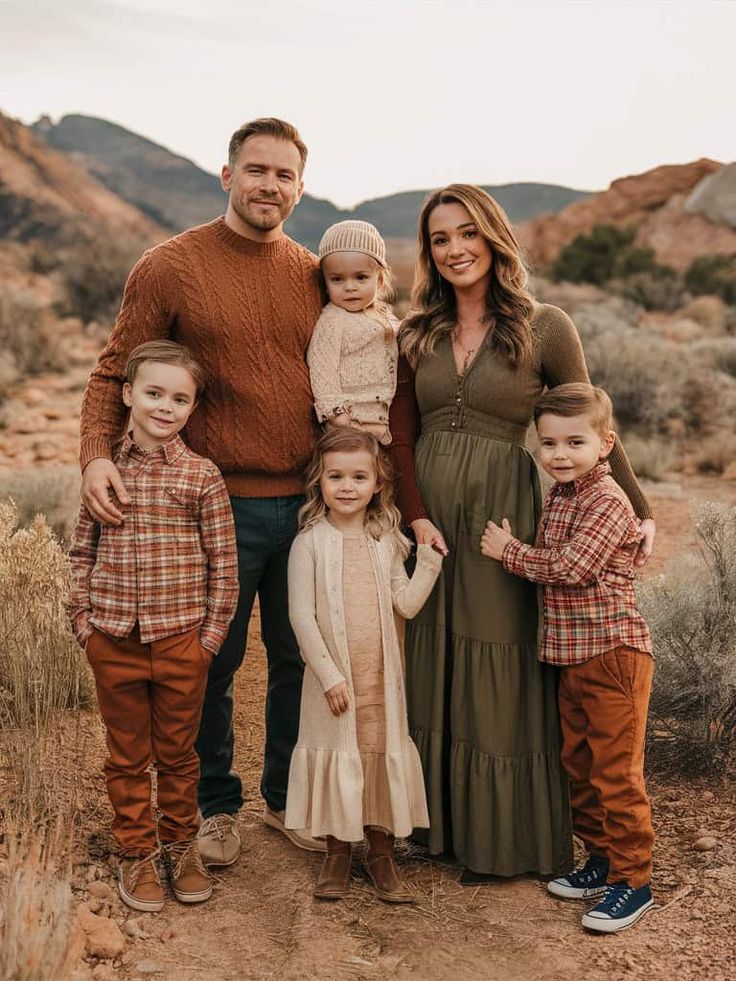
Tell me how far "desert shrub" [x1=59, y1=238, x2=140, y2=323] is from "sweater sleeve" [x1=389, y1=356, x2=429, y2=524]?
16487 millimetres

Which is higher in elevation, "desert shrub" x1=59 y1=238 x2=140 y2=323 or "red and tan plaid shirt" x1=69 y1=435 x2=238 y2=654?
"desert shrub" x1=59 y1=238 x2=140 y2=323

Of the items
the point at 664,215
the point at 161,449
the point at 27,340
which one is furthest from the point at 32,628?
the point at 664,215

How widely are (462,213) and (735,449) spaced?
325 inches

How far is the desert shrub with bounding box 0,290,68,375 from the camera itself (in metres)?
15.1

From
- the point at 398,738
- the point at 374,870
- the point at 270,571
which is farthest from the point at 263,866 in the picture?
the point at 270,571

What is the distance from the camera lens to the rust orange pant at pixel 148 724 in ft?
11.1

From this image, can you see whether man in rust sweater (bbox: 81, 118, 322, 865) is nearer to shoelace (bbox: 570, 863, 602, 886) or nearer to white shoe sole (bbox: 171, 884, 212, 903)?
white shoe sole (bbox: 171, 884, 212, 903)

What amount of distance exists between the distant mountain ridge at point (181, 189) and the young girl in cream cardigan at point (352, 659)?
56277 mm

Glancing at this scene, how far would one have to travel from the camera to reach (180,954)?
10.5 feet

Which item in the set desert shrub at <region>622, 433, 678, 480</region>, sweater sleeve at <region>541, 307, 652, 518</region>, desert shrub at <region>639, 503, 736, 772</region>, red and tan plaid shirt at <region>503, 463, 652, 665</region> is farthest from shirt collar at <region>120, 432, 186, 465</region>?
desert shrub at <region>622, 433, 678, 480</region>

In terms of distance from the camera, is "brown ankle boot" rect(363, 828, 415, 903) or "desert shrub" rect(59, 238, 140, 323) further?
"desert shrub" rect(59, 238, 140, 323)

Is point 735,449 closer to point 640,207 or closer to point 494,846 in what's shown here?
point 494,846

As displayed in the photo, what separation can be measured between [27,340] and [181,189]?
2013 inches

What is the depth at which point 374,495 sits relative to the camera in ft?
11.9
